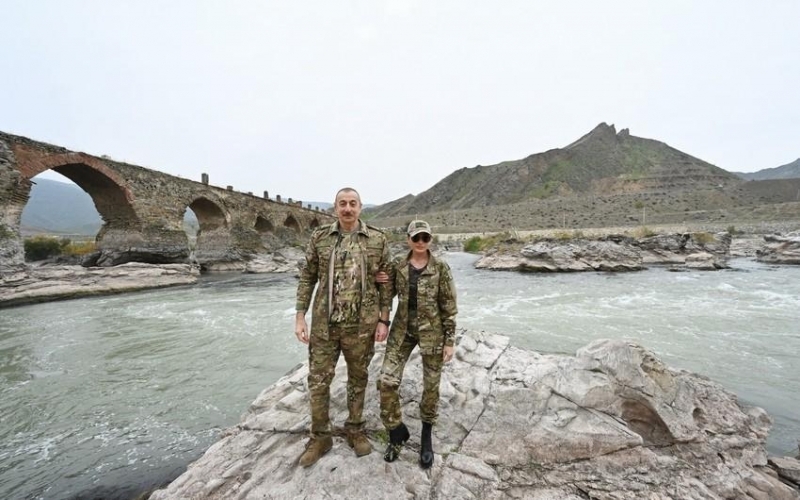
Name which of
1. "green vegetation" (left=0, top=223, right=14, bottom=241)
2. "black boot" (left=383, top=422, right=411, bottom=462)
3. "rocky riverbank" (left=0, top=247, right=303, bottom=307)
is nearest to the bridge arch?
"green vegetation" (left=0, top=223, right=14, bottom=241)

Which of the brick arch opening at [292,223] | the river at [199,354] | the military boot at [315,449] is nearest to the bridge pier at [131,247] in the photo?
the river at [199,354]

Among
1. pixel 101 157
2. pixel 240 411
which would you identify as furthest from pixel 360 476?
pixel 101 157

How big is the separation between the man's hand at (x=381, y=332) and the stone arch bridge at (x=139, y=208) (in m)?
17.3

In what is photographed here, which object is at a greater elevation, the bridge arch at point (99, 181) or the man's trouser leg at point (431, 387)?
the bridge arch at point (99, 181)

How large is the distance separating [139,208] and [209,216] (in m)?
7.29

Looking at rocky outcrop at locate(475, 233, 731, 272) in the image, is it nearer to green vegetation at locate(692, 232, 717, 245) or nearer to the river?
green vegetation at locate(692, 232, 717, 245)

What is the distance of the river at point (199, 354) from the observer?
12.6 ft

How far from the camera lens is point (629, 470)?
2.64m

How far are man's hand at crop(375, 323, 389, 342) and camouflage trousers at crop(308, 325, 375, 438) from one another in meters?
0.04

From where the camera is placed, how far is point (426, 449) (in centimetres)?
272

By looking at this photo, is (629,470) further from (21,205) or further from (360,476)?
(21,205)

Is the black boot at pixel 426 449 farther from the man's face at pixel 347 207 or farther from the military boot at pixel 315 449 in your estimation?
the man's face at pixel 347 207

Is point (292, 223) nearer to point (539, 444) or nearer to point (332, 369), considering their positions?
point (332, 369)

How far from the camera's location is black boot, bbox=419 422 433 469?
265 centimetres
